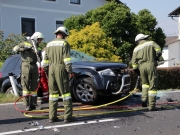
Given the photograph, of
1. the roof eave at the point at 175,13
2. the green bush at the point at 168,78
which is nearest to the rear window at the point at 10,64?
the green bush at the point at 168,78

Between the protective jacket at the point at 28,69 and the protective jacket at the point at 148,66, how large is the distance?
8.68 ft

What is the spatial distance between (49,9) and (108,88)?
61.0ft

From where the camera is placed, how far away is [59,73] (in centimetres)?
575

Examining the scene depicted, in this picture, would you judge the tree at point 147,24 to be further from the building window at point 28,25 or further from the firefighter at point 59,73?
the firefighter at point 59,73

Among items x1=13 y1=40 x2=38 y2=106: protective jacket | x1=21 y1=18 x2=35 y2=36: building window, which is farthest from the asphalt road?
x1=21 y1=18 x2=35 y2=36: building window

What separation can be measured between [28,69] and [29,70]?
0.12ft

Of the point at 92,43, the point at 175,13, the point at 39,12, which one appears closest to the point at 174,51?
the point at 175,13

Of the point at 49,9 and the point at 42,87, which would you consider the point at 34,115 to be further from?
the point at 49,9

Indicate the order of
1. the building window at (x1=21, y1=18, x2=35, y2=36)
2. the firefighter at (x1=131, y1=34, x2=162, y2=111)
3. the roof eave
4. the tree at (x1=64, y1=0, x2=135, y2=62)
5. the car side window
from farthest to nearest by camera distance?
the roof eave < the building window at (x1=21, y1=18, x2=35, y2=36) < the tree at (x1=64, y1=0, x2=135, y2=62) < the car side window < the firefighter at (x1=131, y1=34, x2=162, y2=111)

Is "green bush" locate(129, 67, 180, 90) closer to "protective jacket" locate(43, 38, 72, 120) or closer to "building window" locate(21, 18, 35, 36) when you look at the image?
"protective jacket" locate(43, 38, 72, 120)

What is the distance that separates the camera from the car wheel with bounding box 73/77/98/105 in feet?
24.0

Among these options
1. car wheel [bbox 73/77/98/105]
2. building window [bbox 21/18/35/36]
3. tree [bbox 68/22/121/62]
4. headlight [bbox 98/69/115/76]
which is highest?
building window [bbox 21/18/35/36]

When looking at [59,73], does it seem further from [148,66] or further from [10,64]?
[10,64]

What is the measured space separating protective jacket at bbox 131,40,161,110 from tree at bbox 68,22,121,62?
5724 mm
